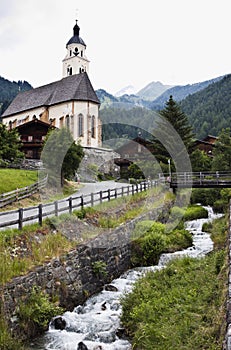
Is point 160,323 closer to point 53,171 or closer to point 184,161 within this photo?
point 53,171

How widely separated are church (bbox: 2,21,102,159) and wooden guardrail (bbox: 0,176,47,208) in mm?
17761

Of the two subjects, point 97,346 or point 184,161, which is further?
point 184,161

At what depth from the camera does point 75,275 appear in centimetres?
1176

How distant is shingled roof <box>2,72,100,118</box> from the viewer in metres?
51.1

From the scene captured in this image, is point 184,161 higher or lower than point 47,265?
higher

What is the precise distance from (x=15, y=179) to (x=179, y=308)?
18356 mm

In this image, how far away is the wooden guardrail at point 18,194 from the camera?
17078 mm

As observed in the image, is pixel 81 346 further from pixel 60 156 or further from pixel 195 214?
pixel 60 156

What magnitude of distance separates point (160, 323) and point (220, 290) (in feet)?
5.14

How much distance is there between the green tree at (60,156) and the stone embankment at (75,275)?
11.6 meters

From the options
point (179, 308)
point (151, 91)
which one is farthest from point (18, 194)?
point (151, 91)

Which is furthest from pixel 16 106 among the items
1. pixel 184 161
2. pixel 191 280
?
pixel 191 280

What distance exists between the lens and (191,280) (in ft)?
34.9

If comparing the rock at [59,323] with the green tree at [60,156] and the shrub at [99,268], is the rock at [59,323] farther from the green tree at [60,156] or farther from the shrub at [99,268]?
the green tree at [60,156]
